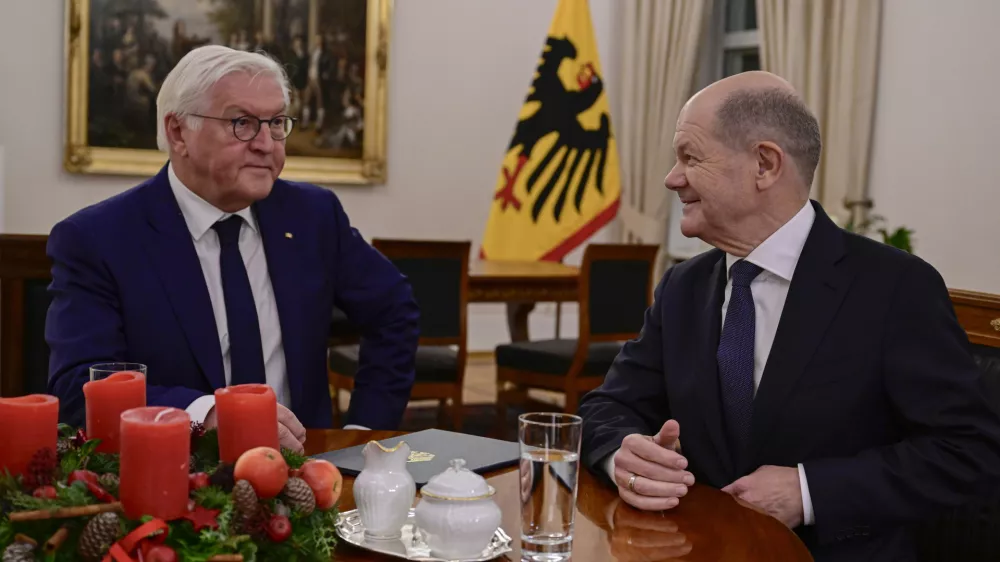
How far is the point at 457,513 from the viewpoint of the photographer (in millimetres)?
1227

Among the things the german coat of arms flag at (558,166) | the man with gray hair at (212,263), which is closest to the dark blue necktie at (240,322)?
the man with gray hair at (212,263)

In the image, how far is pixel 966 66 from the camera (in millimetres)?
5566

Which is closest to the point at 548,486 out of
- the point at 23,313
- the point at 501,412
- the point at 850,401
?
the point at 850,401

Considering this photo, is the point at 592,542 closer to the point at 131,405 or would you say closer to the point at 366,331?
the point at 131,405

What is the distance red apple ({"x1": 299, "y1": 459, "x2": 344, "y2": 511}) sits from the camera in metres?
1.17

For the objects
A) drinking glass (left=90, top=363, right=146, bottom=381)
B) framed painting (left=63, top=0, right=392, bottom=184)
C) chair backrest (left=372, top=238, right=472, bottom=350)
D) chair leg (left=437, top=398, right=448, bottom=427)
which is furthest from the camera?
framed painting (left=63, top=0, right=392, bottom=184)

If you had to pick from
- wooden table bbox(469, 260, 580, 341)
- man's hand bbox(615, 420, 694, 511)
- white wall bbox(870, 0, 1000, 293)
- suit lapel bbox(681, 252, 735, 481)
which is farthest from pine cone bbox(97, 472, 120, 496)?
white wall bbox(870, 0, 1000, 293)

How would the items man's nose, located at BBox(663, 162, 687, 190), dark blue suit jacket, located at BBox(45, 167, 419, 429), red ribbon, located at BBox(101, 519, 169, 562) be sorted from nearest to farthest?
red ribbon, located at BBox(101, 519, 169, 562) < man's nose, located at BBox(663, 162, 687, 190) < dark blue suit jacket, located at BBox(45, 167, 419, 429)

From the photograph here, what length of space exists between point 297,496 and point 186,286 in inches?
47.1

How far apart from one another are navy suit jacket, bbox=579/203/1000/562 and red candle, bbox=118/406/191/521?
0.86 m

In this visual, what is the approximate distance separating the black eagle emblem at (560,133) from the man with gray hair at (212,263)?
169 inches

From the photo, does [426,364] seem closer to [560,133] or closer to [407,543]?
[560,133]

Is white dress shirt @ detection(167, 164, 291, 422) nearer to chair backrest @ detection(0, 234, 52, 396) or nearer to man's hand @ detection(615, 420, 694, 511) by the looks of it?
chair backrest @ detection(0, 234, 52, 396)

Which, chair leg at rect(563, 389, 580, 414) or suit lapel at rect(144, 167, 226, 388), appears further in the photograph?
chair leg at rect(563, 389, 580, 414)
